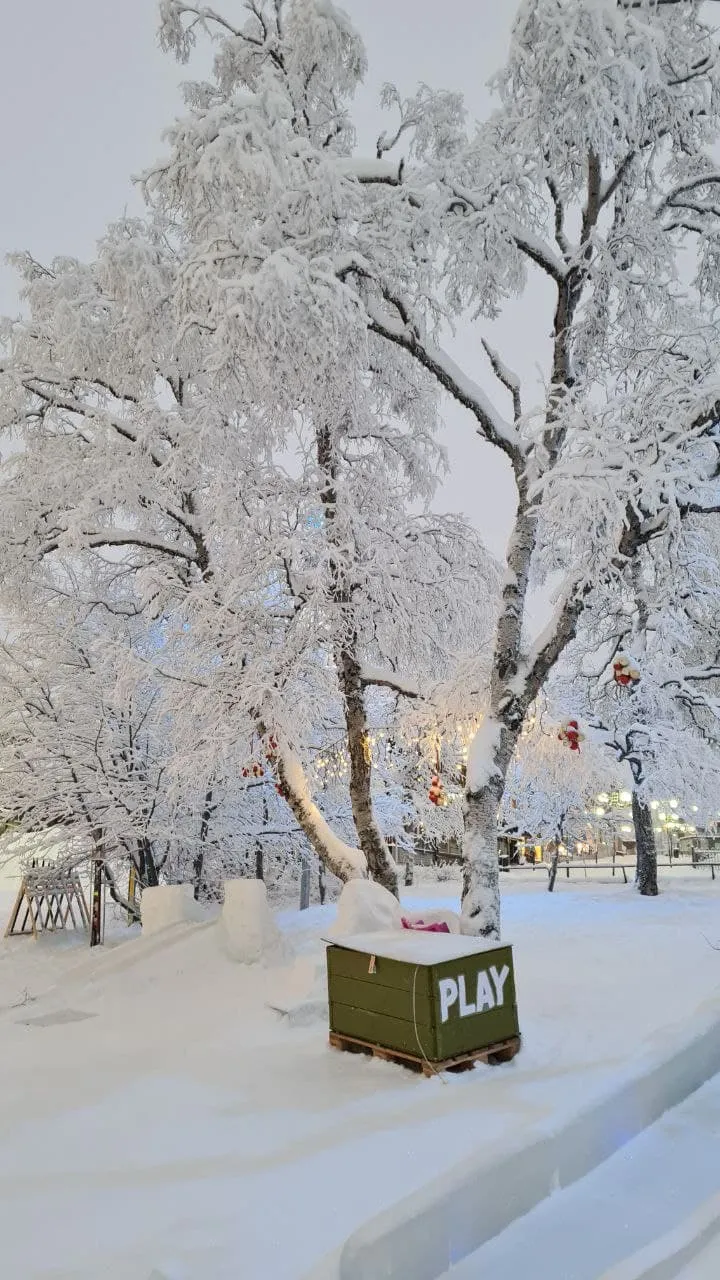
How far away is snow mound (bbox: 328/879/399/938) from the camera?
8.01 metres

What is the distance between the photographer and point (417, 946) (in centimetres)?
598

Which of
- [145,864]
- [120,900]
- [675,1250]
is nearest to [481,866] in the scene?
[675,1250]

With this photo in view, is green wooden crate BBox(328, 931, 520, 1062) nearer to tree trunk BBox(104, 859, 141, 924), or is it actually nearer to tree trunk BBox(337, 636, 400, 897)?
tree trunk BBox(337, 636, 400, 897)

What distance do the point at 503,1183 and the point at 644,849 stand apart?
48.7 feet

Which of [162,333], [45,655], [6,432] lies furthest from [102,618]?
[162,333]

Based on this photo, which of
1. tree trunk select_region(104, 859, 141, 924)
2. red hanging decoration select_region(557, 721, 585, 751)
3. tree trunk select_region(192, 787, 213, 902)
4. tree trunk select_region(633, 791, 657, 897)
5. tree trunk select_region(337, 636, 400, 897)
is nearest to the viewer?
red hanging decoration select_region(557, 721, 585, 751)

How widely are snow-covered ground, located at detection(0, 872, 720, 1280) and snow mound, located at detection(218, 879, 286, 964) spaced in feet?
0.67

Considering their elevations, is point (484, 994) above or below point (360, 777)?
below

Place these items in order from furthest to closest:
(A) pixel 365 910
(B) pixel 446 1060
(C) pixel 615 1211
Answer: (A) pixel 365 910 → (B) pixel 446 1060 → (C) pixel 615 1211

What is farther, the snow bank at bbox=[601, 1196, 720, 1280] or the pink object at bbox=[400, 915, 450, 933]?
the pink object at bbox=[400, 915, 450, 933]

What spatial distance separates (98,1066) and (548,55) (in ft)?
31.2

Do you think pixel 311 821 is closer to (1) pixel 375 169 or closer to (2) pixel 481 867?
(2) pixel 481 867

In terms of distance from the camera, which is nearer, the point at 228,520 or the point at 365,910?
the point at 365,910

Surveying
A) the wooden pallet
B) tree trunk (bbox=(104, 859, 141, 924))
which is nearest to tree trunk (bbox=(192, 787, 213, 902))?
tree trunk (bbox=(104, 859, 141, 924))
